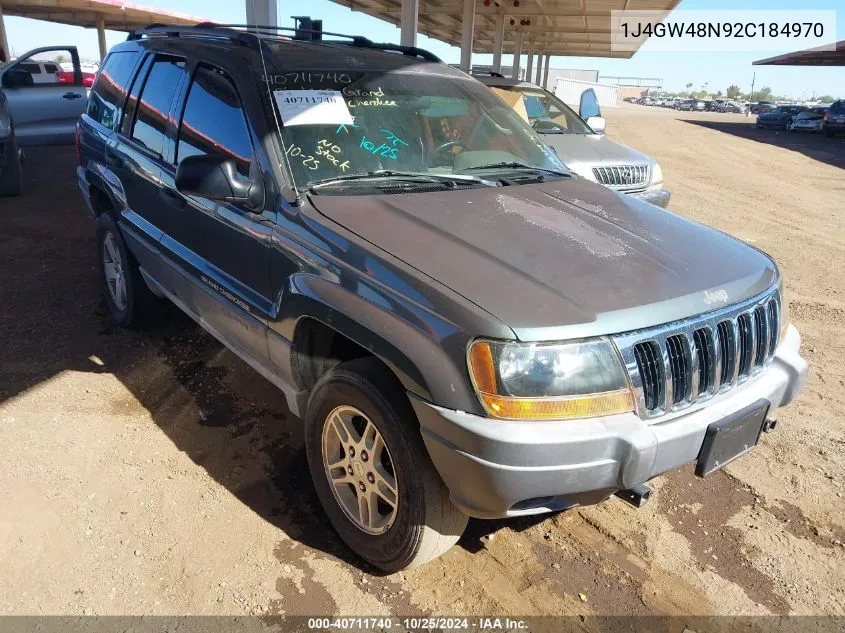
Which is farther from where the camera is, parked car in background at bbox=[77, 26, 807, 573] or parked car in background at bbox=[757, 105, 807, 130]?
parked car in background at bbox=[757, 105, 807, 130]

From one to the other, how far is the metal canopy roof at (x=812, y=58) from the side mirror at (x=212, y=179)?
40638 mm

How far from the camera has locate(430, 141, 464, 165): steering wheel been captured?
323cm

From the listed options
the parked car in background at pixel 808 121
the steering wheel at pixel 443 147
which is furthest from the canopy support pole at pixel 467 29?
the parked car in background at pixel 808 121

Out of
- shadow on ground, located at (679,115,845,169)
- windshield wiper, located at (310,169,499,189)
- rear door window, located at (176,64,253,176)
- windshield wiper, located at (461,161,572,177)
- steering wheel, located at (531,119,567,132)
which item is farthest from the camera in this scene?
shadow on ground, located at (679,115,845,169)

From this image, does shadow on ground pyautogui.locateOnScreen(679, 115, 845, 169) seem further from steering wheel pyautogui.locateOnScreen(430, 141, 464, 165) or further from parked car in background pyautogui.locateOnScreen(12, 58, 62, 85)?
parked car in background pyautogui.locateOnScreen(12, 58, 62, 85)

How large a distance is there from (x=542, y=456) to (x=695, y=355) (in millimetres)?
686

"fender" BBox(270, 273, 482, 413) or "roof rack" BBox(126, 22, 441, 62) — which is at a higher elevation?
"roof rack" BBox(126, 22, 441, 62)

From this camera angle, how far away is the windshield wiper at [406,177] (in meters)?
2.84

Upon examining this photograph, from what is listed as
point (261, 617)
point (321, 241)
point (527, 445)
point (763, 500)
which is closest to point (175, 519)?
point (261, 617)

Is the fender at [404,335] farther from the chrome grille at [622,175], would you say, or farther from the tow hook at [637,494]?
the chrome grille at [622,175]

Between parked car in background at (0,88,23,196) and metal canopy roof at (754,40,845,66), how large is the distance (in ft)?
128

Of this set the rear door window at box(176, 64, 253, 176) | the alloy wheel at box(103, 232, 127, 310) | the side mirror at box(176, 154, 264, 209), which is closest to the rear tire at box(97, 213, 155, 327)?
the alloy wheel at box(103, 232, 127, 310)

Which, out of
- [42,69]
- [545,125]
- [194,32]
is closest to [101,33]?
[42,69]

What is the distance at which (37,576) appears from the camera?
8.22 feet
